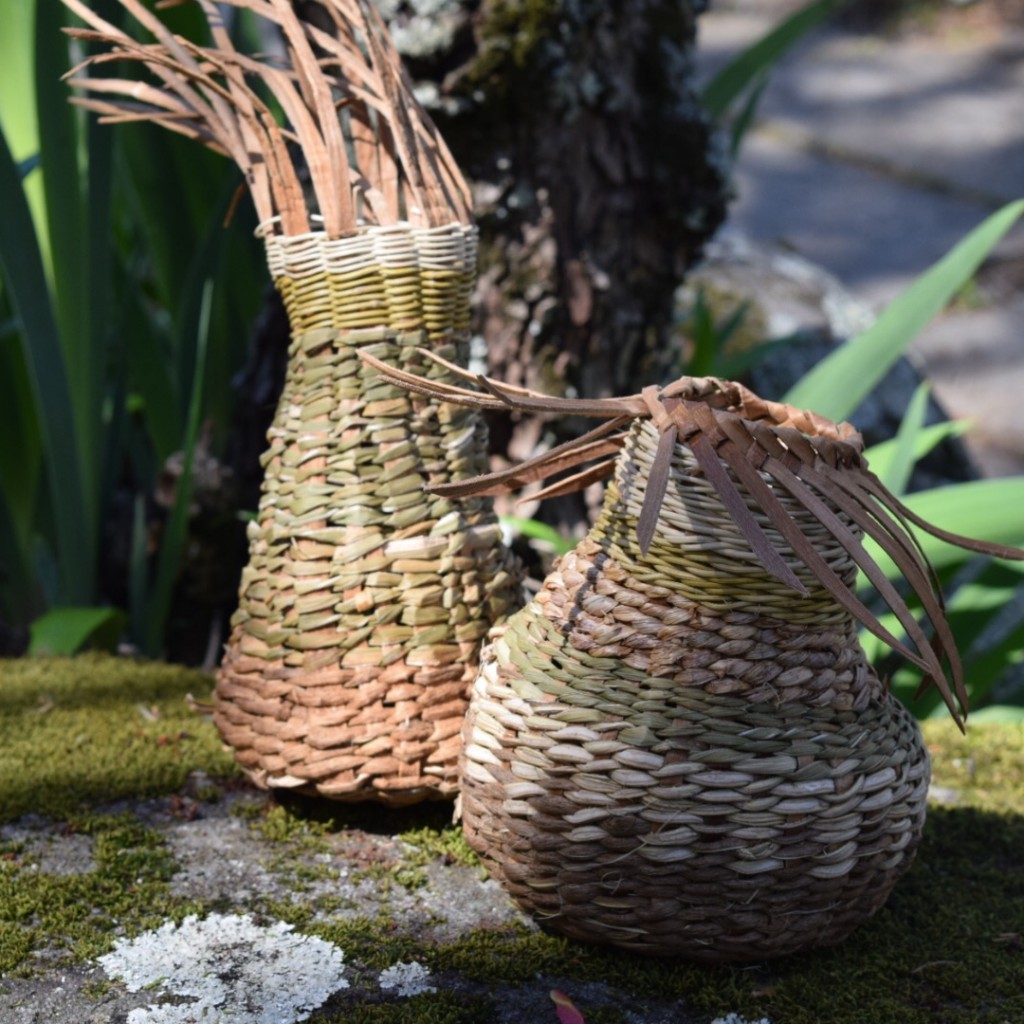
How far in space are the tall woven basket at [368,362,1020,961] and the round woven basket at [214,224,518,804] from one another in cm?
11

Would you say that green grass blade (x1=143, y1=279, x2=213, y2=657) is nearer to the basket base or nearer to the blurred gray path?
the basket base

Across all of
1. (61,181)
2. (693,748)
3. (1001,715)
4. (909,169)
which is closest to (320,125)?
(61,181)

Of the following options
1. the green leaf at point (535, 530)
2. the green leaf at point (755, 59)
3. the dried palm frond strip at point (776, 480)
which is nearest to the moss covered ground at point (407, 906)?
the dried palm frond strip at point (776, 480)

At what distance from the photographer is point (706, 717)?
0.73m

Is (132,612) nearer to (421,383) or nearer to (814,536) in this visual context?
(421,383)

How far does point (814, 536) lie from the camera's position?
2.37 ft

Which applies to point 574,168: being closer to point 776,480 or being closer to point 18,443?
point 18,443

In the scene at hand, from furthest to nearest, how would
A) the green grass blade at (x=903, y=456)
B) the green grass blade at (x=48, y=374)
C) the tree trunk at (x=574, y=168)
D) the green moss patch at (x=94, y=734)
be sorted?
the tree trunk at (x=574, y=168) → the green grass blade at (x=903, y=456) → the green grass blade at (x=48, y=374) → the green moss patch at (x=94, y=734)

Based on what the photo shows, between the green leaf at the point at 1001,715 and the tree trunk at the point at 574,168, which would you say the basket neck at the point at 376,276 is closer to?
the tree trunk at the point at 574,168

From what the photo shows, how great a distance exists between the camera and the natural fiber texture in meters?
0.90

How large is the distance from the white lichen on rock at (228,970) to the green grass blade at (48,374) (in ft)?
2.33

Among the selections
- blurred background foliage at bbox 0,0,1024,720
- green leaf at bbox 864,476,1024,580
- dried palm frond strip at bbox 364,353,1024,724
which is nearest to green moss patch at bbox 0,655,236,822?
blurred background foliage at bbox 0,0,1024,720

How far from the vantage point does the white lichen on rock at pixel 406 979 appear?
76cm

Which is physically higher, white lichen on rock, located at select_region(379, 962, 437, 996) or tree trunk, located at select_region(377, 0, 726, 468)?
tree trunk, located at select_region(377, 0, 726, 468)
